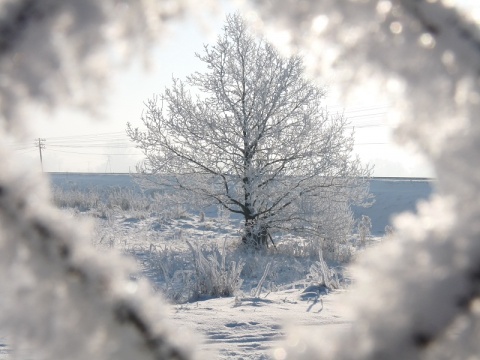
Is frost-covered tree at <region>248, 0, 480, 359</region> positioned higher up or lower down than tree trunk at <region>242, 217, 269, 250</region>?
higher up

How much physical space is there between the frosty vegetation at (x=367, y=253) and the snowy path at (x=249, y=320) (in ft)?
6.23

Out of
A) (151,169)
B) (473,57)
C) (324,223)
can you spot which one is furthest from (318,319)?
(151,169)

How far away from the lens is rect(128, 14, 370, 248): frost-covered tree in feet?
32.5

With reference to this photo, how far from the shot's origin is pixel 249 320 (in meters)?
3.25

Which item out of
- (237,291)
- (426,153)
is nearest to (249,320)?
(237,291)

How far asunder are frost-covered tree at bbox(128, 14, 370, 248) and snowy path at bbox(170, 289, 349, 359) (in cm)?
568

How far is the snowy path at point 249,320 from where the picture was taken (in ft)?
8.73

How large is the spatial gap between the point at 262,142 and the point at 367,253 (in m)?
9.63

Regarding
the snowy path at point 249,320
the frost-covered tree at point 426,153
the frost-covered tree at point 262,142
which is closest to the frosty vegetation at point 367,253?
the frost-covered tree at point 426,153

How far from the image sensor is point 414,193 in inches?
965

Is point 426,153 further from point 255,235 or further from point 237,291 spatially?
point 255,235

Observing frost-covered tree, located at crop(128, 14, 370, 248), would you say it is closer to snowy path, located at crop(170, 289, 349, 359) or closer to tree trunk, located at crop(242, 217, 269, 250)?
tree trunk, located at crop(242, 217, 269, 250)

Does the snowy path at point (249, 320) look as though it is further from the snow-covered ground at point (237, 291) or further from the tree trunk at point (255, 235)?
the tree trunk at point (255, 235)

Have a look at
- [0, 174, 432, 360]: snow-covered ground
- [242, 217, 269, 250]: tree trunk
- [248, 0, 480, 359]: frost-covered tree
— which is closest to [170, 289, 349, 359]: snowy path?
[0, 174, 432, 360]: snow-covered ground
